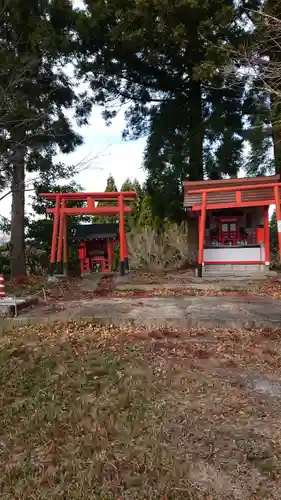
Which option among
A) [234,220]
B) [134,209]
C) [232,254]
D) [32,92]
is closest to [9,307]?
[232,254]

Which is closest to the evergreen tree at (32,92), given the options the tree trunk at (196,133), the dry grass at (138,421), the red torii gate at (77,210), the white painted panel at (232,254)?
the red torii gate at (77,210)

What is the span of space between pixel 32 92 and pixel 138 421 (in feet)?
35.0

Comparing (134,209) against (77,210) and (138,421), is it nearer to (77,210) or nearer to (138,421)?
(77,210)

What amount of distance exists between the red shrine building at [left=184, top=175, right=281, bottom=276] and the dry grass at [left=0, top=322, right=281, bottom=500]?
7.04 meters

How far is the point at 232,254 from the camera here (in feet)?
36.2

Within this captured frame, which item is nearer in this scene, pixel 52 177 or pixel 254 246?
pixel 254 246

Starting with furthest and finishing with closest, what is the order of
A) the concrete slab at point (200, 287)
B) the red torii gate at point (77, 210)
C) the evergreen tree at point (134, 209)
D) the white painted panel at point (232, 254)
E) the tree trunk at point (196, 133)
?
the evergreen tree at point (134, 209), the tree trunk at point (196, 133), the white painted panel at point (232, 254), the red torii gate at point (77, 210), the concrete slab at point (200, 287)

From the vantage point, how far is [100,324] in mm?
4234

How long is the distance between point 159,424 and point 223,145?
11448 millimetres

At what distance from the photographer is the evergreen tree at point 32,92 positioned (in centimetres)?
988

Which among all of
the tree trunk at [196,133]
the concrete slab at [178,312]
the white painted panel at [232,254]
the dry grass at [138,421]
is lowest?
the dry grass at [138,421]

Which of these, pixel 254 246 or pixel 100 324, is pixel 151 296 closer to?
pixel 100 324

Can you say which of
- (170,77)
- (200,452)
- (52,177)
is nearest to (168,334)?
(200,452)

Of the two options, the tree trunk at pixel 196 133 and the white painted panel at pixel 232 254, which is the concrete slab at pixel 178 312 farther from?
the tree trunk at pixel 196 133
